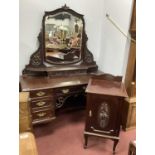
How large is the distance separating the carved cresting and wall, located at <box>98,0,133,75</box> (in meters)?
0.69

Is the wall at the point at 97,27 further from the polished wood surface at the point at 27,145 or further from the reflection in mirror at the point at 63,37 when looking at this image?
the polished wood surface at the point at 27,145

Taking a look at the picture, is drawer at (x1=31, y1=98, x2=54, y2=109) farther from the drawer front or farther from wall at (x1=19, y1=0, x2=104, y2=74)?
wall at (x1=19, y1=0, x2=104, y2=74)

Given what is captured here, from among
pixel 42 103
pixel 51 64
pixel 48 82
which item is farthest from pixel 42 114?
pixel 51 64

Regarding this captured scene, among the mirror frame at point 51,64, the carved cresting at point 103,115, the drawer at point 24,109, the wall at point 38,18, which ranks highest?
the wall at point 38,18

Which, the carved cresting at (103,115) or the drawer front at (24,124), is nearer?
the drawer front at (24,124)

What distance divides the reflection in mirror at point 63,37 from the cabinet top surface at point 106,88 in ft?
2.15

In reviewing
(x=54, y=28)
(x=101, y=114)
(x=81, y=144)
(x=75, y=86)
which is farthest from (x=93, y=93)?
(x=54, y=28)

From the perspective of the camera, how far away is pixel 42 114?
2354mm

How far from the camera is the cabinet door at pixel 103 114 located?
80.1 inches

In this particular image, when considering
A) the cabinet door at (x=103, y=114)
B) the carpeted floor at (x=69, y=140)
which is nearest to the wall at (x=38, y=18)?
the carpeted floor at (x=69, y=140)

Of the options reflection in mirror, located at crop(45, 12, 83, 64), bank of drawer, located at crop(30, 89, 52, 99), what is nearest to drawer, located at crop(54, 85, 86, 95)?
bank of drawer, located at crop(30, 89, 52, 99)

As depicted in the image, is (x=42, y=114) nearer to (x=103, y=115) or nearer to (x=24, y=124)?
(x=24, y=124)

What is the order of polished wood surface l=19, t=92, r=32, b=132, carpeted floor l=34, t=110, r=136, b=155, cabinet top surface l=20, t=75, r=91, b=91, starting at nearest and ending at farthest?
polished wood surface l=19, t=92, r=32, b=132 → carpeted floor l=34, t=110, r=136, b=155 → cabinet top surface l=20, t=75, r=91, b=91

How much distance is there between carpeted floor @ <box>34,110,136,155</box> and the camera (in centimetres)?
218
